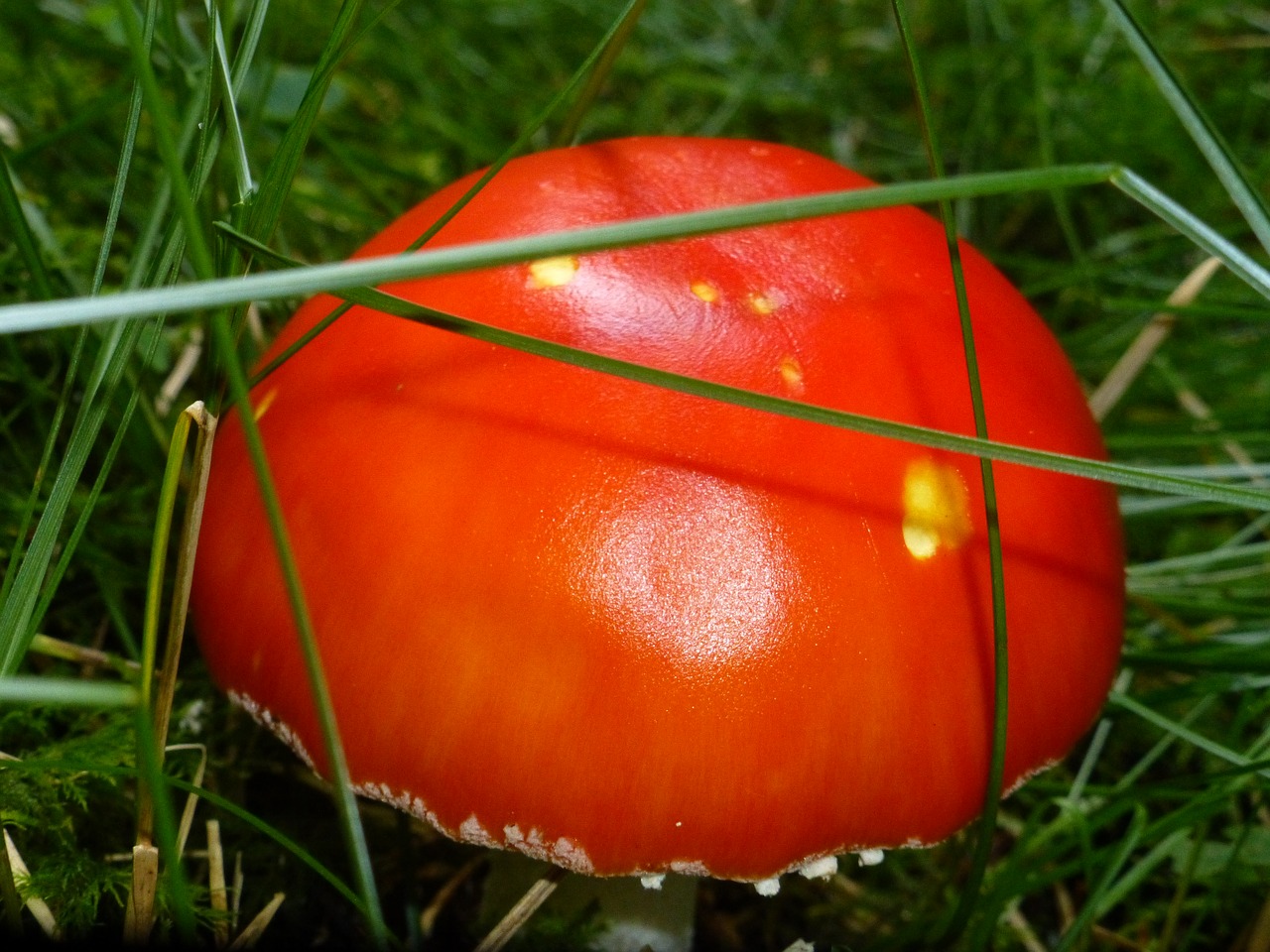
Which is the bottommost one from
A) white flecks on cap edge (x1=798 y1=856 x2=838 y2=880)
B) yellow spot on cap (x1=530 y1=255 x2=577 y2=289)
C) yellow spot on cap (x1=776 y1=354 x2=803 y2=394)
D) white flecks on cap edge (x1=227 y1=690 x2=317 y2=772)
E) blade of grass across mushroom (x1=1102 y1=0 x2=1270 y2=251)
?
white flecks on cap edge (x1=227 y1=690 x2=317 y2=772)

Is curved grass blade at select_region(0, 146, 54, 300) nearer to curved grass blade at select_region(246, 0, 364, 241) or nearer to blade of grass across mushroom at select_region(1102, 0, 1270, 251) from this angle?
curved grass blade at select_region(246, 0, 364, 241)

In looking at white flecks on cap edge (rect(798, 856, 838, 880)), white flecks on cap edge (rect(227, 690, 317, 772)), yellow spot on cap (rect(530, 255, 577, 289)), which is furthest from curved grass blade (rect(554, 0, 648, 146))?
white flecks on cap edge (rect(798, 856, 838, 880))

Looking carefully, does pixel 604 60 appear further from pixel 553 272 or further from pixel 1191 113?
pixel 1191 113

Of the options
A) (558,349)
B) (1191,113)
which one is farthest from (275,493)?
(1191,113)

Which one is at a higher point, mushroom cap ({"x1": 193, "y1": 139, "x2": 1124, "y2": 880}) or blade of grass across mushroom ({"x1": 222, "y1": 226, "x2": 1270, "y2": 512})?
blade of grass across mushroom ({"x1": 222, "y1": 226, "x2": 1270, "y2": 512})

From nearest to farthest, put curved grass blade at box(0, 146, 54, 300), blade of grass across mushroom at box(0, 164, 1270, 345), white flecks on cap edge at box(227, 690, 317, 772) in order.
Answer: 1. blade of grass across mushroom at box(0, 164, 1270, 345)
2. white flecks on cap edge at box(227, 690, 317, 772)
3. curved grass blade at box(0, 146, 54, 300)

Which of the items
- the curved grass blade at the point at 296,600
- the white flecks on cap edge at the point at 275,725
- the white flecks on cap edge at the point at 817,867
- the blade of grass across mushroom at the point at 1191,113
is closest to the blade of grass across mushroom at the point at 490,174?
the curved grass blade at the point at 296,600
